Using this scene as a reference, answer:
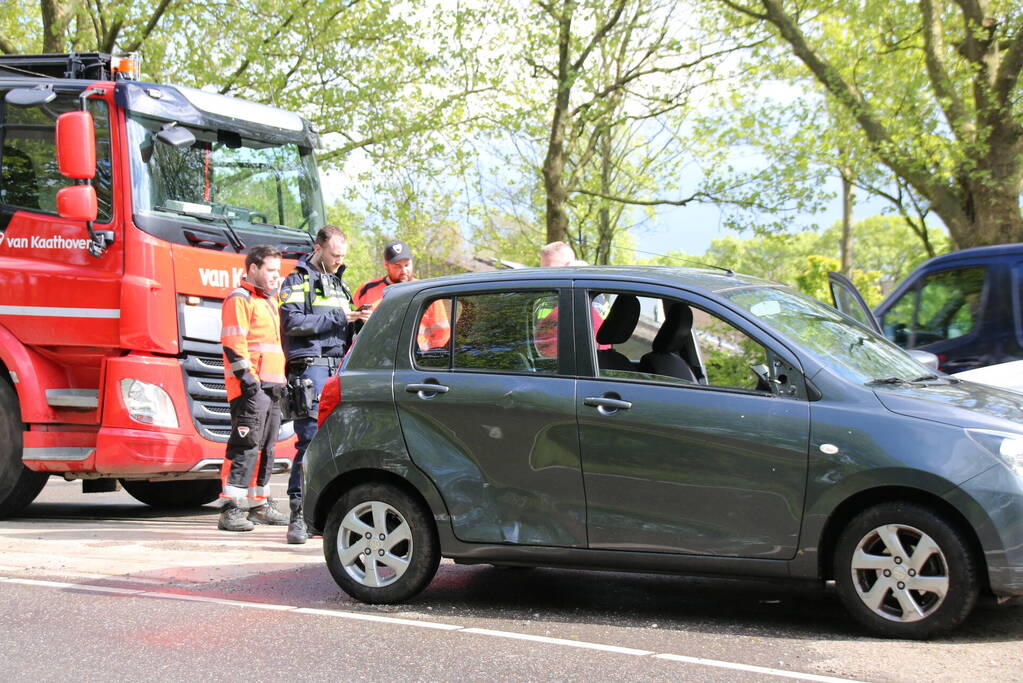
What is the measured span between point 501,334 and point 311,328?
240cm

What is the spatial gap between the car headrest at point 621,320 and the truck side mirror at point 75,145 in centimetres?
435

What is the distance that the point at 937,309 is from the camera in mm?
9859

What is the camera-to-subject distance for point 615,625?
5.64 metres

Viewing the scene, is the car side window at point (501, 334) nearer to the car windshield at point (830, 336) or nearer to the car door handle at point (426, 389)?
the car door handle at point (426, 389)

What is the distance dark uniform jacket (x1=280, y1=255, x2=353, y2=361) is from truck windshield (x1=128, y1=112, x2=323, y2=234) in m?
1.28

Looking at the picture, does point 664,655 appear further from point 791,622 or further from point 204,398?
point 204,398

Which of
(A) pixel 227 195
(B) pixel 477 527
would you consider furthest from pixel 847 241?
(B) pixel 477 527

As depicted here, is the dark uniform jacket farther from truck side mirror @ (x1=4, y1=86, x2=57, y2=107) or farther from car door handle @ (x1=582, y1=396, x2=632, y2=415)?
car door handle @ (x1=582, y1=396, x2=632, y2=415)

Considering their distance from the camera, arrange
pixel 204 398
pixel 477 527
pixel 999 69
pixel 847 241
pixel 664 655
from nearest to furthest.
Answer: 1. pixel 664 655
2. pixel 477 527
3. pixel 204 398
4. pixel 999 69
5. pixel 847 241

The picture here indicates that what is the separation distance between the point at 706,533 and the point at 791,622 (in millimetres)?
667

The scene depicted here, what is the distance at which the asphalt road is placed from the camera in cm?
483

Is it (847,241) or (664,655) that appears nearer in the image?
(664,655)

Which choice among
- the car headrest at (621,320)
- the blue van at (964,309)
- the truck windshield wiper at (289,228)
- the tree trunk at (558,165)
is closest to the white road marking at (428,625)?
the car headrest at (621,320)

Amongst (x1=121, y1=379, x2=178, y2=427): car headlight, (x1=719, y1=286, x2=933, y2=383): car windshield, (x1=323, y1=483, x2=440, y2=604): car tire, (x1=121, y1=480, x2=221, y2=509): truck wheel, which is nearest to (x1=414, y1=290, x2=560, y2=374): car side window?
(x1=323, y1=483, x2=440, y2=604): car tire
